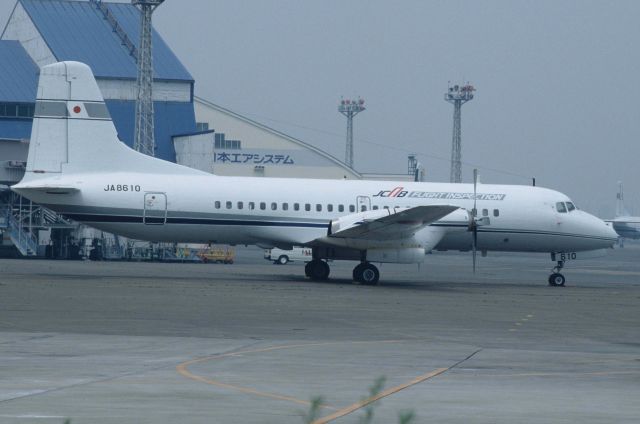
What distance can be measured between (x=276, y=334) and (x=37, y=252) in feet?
129

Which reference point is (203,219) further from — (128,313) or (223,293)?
(128,313)

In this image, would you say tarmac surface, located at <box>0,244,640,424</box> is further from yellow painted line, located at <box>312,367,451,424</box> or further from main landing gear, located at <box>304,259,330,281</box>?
main landing gear, located at <box>304,259,330,281</box>

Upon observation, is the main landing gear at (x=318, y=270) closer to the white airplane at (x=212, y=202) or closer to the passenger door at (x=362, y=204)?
the white airplane at (x=212, y=202)

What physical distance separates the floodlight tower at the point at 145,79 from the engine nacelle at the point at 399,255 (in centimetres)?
2636

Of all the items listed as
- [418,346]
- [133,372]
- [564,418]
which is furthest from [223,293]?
[564,418]

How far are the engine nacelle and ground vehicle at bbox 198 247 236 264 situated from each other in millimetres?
23200

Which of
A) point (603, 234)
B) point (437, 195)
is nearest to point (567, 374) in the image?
point (437, 195)

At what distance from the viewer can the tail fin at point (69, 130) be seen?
33531mm

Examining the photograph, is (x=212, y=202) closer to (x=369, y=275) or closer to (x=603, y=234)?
(x=369, y=275)

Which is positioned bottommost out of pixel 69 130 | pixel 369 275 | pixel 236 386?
pixel 236 386

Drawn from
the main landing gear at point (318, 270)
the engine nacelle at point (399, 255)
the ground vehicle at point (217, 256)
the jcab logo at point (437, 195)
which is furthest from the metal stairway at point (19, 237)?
the engine nacelle at point (399, 255)

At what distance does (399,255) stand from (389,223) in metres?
1.69

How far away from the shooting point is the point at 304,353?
16.1m

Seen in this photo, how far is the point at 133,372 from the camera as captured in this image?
1355cm
